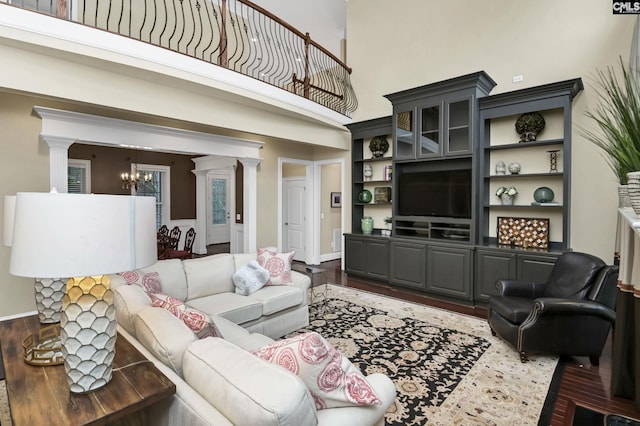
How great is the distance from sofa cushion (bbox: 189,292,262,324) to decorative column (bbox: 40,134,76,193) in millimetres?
2582

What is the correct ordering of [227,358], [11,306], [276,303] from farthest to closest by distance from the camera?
1. [11,306]
2. [276,303]
3. [227,358]

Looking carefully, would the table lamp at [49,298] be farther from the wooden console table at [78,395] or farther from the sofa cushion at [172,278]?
the sofa cushion at [172,278]

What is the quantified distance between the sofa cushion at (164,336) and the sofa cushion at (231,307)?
130cm

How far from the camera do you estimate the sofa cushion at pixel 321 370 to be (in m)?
1.34

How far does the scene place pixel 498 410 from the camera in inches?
92.3

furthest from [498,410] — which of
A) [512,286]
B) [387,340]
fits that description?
[512,286]

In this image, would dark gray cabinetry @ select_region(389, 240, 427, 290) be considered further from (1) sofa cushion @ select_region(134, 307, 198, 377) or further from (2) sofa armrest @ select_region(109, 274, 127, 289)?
(1) sofa cushion @ select_region(134, 307, 198, 377)

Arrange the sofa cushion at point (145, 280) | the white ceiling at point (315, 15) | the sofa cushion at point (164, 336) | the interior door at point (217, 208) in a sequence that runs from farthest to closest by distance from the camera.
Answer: the interior door at point (217, 208) < the white ceiling at point (315, 15) < the sofa cushion at point (145, 280) < the sofa cushion at point (164, 336)

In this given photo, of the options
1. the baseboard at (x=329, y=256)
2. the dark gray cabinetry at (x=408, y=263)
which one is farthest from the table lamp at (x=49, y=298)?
Result: the baseboard at (x=329, y=256)

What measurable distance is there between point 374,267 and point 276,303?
2.77 meters

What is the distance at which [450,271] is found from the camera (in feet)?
15.9

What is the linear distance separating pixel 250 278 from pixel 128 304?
1.74m

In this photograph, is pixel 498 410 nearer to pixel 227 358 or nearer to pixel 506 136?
pixel 227 358

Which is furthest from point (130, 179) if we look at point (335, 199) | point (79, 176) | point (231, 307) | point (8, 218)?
point (8, 218)
